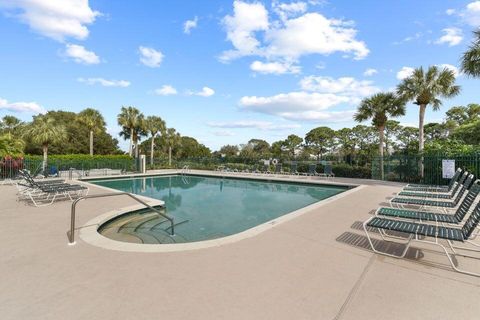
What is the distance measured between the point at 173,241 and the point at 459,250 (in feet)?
15.9

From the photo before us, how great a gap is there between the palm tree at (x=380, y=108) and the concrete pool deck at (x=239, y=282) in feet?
Result: 45.5

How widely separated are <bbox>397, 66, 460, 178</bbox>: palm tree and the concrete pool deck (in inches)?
509

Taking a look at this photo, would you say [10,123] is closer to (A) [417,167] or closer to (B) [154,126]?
(B) [154,126]

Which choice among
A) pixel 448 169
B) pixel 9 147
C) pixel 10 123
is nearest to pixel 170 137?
pixel 9 147

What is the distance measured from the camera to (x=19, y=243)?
3.95 metres

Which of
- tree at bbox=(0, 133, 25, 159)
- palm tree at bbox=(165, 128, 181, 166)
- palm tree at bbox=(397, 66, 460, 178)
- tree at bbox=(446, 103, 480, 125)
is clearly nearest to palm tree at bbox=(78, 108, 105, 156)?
palm tree at bbox=(165, 128, 181, 166)

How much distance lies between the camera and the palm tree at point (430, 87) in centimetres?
1369

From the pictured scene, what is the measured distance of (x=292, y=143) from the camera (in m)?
38.7

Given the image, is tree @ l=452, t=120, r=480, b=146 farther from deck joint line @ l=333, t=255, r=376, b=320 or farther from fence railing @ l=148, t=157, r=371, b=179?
deck joint line @ l=333, t=255, r=376, b=320

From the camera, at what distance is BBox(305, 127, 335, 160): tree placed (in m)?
34.8

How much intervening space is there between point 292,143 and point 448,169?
91.0 feet

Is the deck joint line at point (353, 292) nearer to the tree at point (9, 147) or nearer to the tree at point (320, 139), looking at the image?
the tree at point (9, 147)

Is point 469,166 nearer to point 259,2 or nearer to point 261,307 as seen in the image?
point 259,2

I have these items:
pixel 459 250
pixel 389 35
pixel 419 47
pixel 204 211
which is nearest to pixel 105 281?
pixel 459 250
